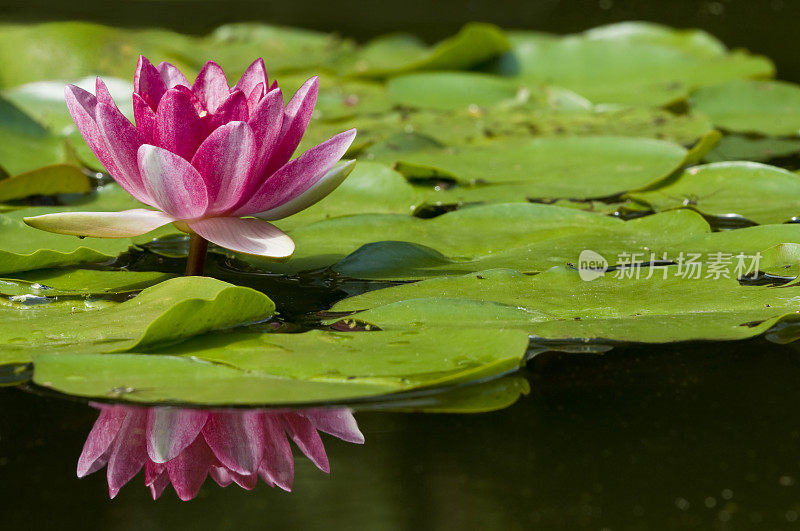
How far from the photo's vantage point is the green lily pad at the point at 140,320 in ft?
3.61

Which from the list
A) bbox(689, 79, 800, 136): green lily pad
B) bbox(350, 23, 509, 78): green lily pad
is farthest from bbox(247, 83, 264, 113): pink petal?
bbox(350, 23, 509, 78): green lily pad

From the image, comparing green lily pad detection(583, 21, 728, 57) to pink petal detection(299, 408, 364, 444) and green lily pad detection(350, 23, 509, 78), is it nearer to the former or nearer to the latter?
green lily pad detection(350, 23, 509, 78)

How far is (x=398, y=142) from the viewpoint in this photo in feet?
7.33

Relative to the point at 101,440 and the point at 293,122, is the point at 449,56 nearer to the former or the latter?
the point at 293,122

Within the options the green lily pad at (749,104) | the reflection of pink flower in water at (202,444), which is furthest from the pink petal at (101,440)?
the green lily pad at (749,104)

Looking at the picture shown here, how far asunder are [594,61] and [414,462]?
256cm

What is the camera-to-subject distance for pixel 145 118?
128cm

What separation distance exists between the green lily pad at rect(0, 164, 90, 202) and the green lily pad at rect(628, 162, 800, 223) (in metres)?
1.16

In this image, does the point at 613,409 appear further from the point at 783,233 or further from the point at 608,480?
the point at 783,233

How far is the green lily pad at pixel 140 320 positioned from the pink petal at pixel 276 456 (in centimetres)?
19

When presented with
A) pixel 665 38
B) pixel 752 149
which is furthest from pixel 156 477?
pixel 665 38

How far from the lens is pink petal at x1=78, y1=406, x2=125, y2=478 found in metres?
0.95

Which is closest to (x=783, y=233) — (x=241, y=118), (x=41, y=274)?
(x=241, y=118)

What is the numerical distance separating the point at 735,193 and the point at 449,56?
4.82 feet
